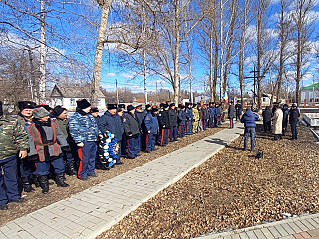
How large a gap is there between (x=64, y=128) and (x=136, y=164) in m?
2.40

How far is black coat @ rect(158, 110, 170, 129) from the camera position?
8.88 meters

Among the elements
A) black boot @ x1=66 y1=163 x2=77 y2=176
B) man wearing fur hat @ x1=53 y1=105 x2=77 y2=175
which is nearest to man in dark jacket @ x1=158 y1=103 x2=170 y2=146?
man wearing fur hat @ x1=53 y1=105 x2=77 y2=175

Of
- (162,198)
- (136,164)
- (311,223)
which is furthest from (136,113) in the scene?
(311,223)

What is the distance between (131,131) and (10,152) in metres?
3.55

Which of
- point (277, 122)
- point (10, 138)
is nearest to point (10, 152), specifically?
point (10, 138)

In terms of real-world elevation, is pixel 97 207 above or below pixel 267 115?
below

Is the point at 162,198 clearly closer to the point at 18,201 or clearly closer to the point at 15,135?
the point at 18,201

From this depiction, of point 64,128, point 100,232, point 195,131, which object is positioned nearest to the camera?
point 100,232

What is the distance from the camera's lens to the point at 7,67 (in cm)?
808

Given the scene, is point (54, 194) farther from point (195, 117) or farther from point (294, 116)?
point (294, 116)

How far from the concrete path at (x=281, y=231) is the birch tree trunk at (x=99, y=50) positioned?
596 centimetres

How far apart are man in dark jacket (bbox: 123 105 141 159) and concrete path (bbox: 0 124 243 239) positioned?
123cm

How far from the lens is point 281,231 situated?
9.75ft

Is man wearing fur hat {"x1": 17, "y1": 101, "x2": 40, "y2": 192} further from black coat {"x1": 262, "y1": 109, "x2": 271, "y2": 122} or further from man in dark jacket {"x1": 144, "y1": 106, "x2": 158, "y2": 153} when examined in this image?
black coat {"x1": 262, "y1": 109, "x2": 271, "y2": 122}
